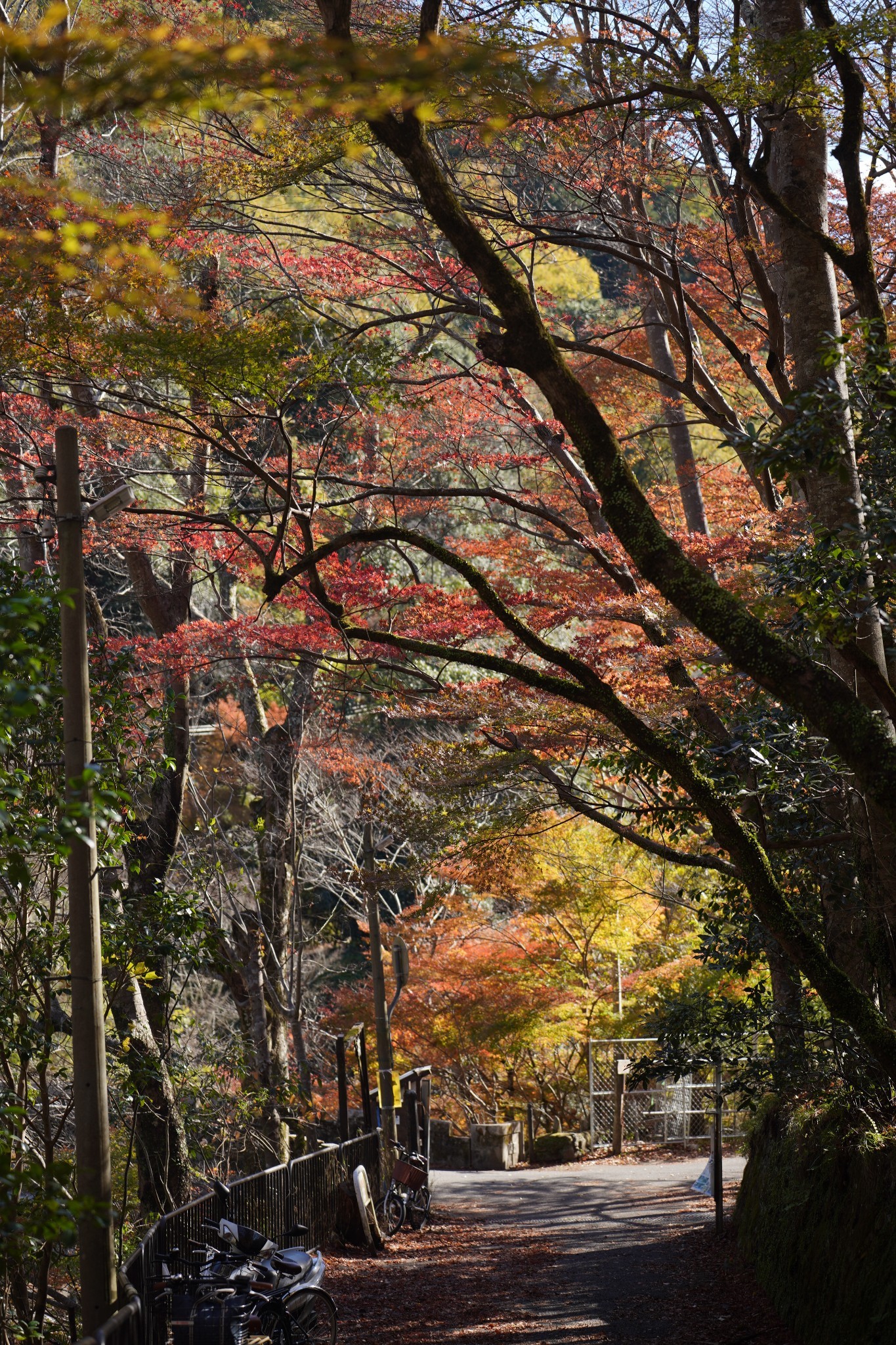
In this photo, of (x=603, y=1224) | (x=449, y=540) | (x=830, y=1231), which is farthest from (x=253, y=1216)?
(x=449, y=540)

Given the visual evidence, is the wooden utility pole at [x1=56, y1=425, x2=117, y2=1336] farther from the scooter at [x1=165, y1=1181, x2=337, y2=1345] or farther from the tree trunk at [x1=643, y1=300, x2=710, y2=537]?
the tree trunk at [x1=643, y1=300, x2=710, y2=537]

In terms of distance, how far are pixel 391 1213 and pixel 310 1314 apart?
5.14m

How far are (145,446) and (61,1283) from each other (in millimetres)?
8232

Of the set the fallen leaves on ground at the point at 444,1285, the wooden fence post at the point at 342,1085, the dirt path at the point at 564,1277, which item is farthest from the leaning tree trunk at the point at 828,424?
the wooden fence post at the point at 342,1085

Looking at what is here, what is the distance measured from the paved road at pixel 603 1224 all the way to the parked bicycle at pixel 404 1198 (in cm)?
114

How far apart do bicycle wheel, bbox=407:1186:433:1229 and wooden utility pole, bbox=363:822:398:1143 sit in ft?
2.15

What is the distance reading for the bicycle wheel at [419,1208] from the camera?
41.3 feet

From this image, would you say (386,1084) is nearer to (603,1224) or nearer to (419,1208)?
(419,1208)

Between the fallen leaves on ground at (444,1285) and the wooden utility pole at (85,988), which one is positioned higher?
the wooden utility pole at (85,988)

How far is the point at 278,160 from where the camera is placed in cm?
826

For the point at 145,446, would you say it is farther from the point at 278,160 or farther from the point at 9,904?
the point at 9,904

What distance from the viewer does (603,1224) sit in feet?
40.9

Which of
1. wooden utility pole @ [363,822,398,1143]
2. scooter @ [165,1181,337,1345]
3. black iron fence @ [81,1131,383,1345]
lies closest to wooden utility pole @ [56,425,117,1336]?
black iron fence @ [81,1131,383,1345]

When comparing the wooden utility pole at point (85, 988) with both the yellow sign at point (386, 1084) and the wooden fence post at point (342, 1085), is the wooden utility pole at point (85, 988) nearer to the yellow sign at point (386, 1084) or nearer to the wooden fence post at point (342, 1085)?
the wooden fence post at point (342, 1085)
